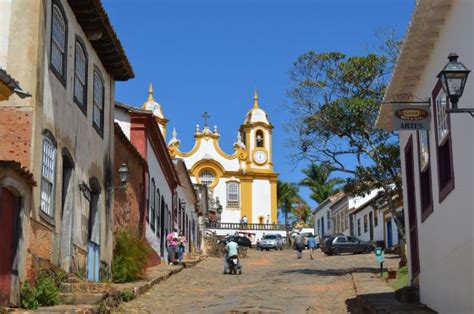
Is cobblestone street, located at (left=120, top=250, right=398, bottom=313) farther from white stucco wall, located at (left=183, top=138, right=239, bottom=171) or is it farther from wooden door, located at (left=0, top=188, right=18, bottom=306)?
white stucco wall, located at (left=183, top=138, right=239, bottom=171)

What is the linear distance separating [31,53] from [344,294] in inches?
366

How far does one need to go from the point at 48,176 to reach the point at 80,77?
3.24 m

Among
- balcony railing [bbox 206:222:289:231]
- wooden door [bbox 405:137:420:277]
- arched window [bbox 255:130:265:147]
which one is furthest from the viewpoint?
arched window [bbox 255:130:265:147]

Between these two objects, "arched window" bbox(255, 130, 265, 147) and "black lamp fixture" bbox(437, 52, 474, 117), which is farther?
"arched window" bbox(255, 130, 265, 147)

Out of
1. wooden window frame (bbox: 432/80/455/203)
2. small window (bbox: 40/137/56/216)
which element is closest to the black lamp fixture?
wooden window frame (bbox: 432/80/455/203)

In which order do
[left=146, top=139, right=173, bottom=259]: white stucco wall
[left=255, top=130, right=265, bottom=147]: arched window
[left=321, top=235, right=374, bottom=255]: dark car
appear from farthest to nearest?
1. [left=255, top=130, right=265, bottom=147]: arched window
2. [left=321, top=235, right=374, bottom=255]: dark car
3. [left=146, top=139, right=173, bottom=259]: white stucco wall

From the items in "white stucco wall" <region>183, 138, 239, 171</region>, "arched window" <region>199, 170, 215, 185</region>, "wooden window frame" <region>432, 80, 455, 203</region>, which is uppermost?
"white stucco wall" <region>183, 138, 239, 171</region>

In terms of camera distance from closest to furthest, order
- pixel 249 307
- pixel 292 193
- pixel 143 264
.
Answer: pixel 249 307, pixel 143 264, pixel 292 193

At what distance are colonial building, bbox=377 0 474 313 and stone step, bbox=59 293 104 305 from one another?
18.3 ft

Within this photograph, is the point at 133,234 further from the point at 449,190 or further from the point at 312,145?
the point at 449,190

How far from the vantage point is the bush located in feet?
61.7

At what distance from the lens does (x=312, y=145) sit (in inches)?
966

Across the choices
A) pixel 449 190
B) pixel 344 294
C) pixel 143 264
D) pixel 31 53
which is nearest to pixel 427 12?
pixel 449 190

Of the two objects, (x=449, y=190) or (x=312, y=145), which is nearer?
(x=449, y=190)
